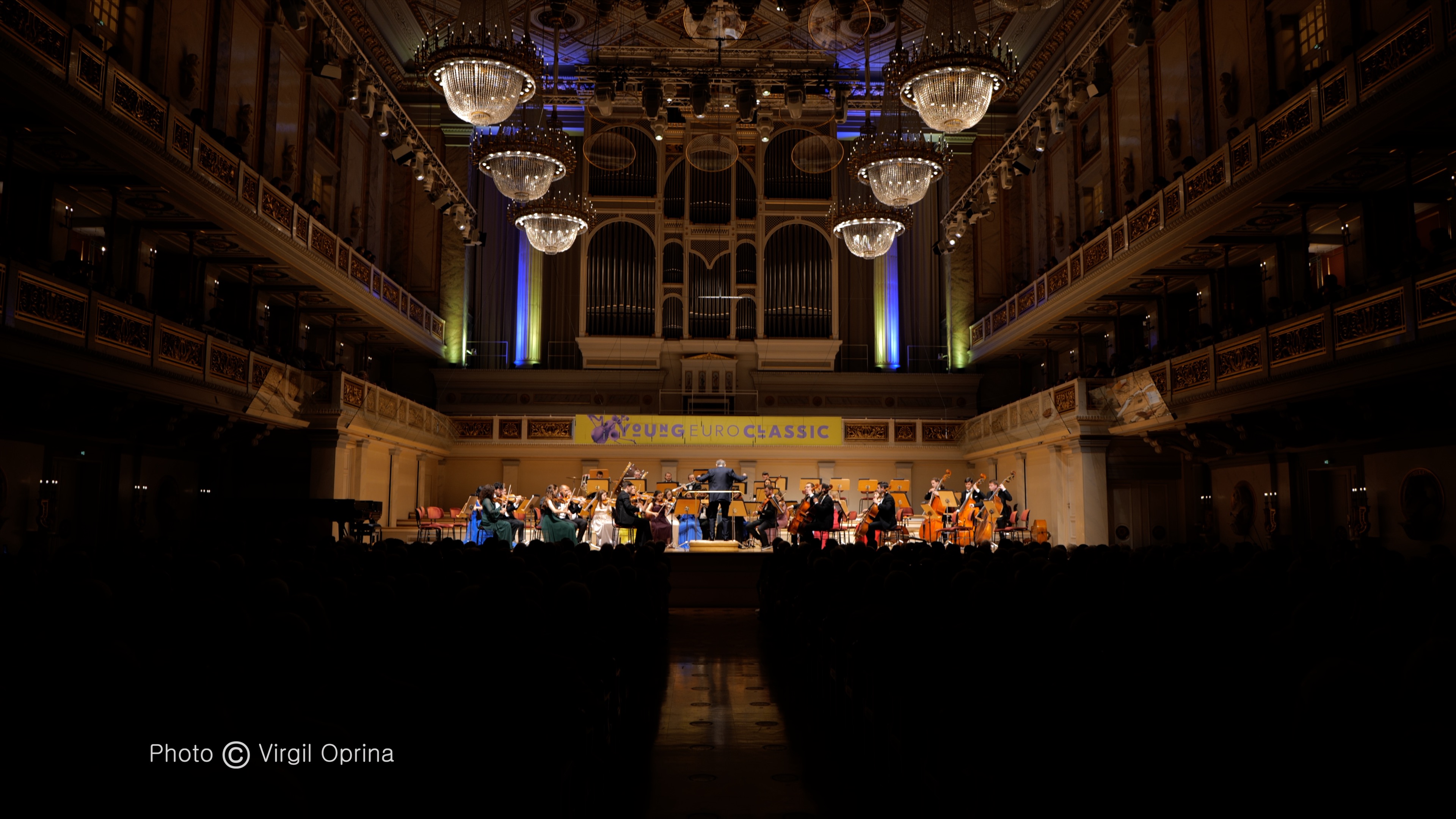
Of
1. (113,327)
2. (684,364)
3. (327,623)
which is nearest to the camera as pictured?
(327,623)

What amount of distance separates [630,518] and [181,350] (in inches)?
264

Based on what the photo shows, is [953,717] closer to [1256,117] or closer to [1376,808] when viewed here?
[1376,808]

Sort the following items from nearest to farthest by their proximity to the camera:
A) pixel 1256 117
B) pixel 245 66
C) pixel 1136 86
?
pixel 1256 117 → pixel 245 66 → pixel 1136 86

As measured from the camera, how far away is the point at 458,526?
59.2ft

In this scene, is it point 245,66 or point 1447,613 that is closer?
point 1447,613

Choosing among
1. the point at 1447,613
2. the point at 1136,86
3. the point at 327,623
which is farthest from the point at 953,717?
the point at 1136,86

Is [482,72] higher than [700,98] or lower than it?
lower

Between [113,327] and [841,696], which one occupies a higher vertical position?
[113,327]

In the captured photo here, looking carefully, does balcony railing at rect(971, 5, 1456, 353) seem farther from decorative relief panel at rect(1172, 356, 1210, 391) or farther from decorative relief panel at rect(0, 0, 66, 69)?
decorative relief panel at rect(0, 0, 66, 69)

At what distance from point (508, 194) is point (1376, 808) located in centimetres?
1089

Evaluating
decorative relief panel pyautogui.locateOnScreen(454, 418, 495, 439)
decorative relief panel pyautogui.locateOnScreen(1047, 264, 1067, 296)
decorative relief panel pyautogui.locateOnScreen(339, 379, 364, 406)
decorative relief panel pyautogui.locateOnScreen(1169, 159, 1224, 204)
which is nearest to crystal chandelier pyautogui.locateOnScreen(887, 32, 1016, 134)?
decorative relief panel pyautogui.locateOnScreen(1169, 159, 1224, 204)

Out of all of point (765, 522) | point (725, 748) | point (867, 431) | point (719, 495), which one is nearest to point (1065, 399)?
point (867, 431)

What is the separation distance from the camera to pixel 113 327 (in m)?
10.3

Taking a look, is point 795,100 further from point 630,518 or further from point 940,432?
point 940,432
